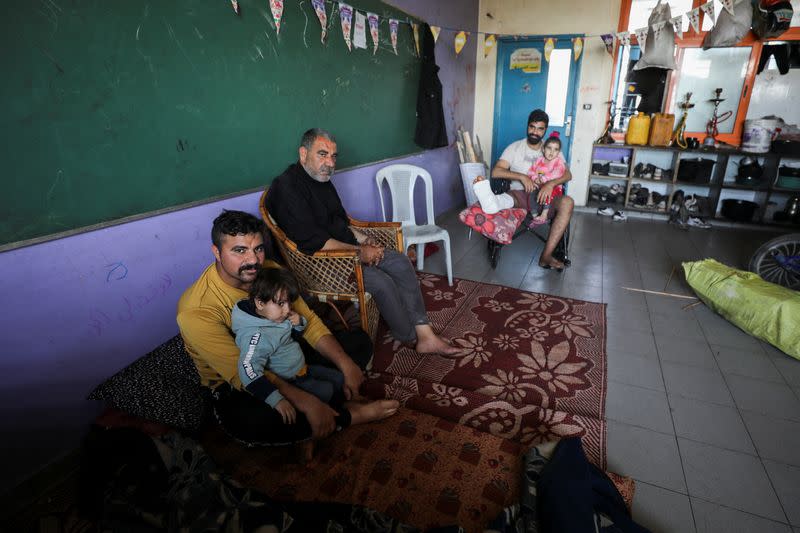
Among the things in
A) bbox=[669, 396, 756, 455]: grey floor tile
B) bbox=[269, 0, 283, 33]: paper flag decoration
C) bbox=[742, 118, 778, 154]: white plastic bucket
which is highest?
bbox=[269, 0, 283, 33]: paper flag decoration

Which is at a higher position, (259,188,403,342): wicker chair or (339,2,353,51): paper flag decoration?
(339,2,353,51): paper flag decoration

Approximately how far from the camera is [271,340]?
56.9 inches

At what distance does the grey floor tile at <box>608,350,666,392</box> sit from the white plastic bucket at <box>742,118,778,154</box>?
137 inches

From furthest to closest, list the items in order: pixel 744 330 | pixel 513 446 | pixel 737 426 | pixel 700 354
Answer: pixel 744 330, pixel 700 354, pixel 737 426, pixel 513 446

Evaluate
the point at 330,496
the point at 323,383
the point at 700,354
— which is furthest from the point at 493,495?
the point at 700,354

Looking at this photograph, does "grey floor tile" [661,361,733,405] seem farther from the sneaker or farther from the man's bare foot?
the sneaker

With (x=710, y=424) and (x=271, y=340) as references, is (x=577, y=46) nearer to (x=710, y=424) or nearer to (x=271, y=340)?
(x=710, y=424)

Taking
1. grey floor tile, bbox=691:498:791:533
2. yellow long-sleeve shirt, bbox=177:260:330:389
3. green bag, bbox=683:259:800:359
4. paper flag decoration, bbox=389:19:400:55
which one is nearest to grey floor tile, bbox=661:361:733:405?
green bag, bbox=683:259:800:359

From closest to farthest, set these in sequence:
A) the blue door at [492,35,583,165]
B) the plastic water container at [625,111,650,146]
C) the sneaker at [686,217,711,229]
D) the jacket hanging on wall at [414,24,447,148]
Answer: the jacket hanging on wall at [414,24,447,148]
the sneaker at [686,217,711,229]
the plastic water container at [625,111,650,146]
the blue door at [492,35,583,165]

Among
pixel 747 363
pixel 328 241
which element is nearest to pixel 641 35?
pixel 747 363

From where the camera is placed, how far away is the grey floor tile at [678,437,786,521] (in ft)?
4.36

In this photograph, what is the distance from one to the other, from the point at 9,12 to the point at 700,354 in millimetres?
3179

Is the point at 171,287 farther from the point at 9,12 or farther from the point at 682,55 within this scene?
the point at 682,55

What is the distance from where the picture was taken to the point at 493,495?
4.41 feet
